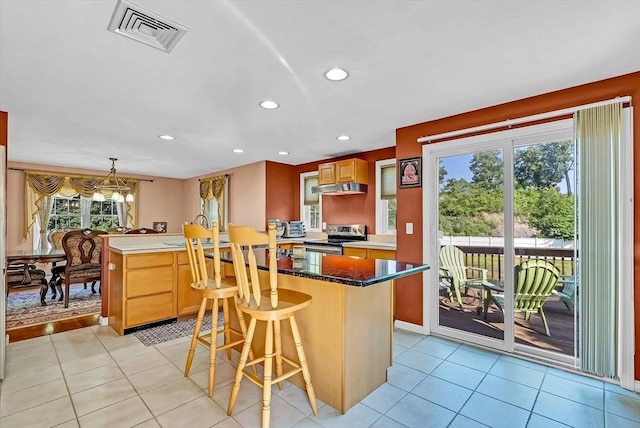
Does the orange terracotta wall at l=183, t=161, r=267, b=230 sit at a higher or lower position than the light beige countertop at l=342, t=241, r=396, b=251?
higher

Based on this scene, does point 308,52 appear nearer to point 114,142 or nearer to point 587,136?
point 587,136

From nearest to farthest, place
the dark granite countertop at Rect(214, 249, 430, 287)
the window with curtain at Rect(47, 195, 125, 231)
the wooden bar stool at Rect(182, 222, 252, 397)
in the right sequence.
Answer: the dark granite countertop at Rect(214, 249, 430, 287)
the wooden bar stool at Rect(182, 222, 252, 397)
the window with curtain at Rect(47, 195, 125, 231)

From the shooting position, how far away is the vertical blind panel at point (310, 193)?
5.72 metres

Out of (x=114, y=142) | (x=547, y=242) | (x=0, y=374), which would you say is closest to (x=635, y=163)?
(x=547, y=242)

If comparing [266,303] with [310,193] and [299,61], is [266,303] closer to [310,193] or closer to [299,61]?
[299,61]

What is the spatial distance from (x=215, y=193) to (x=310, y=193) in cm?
232

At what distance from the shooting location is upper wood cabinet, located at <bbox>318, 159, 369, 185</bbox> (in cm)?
466

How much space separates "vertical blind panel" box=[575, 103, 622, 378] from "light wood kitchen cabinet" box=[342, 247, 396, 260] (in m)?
1.85

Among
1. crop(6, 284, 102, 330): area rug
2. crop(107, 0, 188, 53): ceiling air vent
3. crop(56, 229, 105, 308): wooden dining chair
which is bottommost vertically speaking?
crop(6, 284, 102, 330): area rug

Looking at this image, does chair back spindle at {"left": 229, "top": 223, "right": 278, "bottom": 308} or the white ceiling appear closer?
the white ceiling

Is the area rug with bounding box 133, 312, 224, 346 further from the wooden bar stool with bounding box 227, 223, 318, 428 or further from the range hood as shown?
the range hood

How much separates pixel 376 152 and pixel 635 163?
2.93 m

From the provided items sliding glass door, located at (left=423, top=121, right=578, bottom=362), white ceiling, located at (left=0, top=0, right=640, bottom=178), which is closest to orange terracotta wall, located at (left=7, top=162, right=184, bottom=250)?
white ceiling, located at (left=0, top=0, right=640, bottom=178)

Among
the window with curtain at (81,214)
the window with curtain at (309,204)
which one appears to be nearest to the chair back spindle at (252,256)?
the window with curtain at (309,204)
